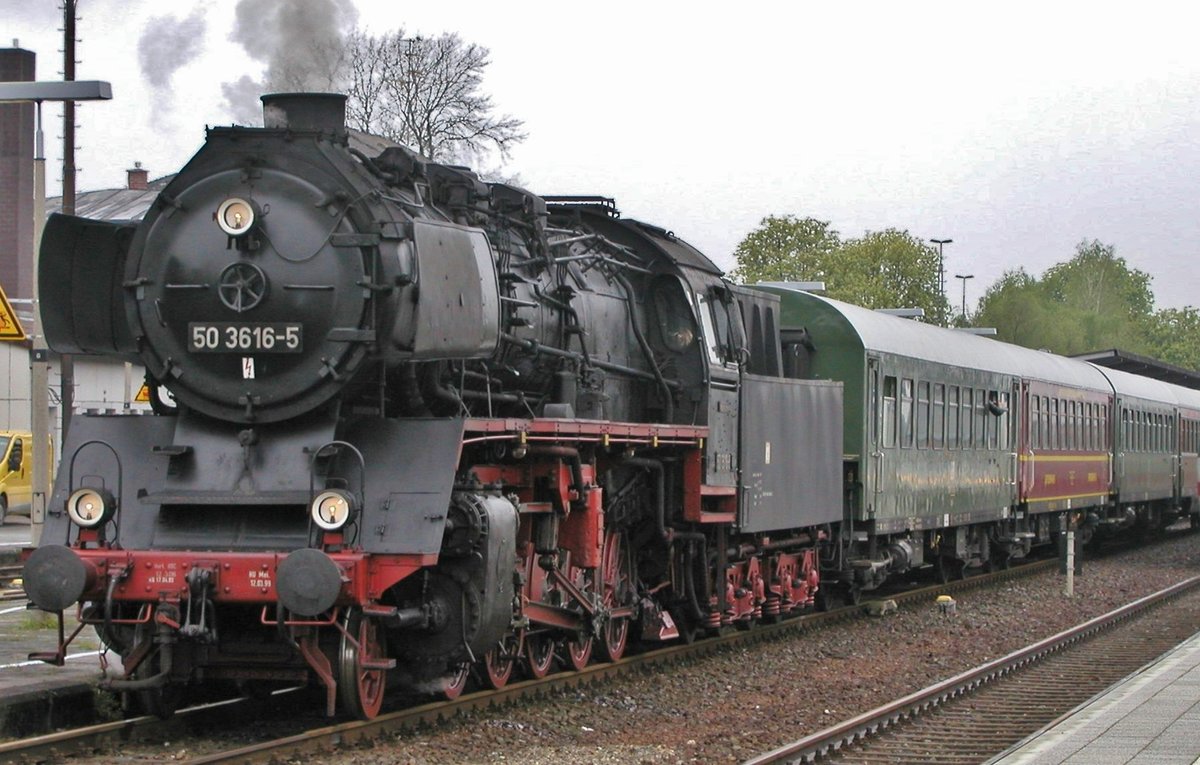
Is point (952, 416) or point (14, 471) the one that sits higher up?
point (952, 416)

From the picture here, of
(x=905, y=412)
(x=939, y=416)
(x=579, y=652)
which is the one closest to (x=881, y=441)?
(x=905, y=412)

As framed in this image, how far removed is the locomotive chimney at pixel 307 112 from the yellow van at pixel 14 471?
844 inches

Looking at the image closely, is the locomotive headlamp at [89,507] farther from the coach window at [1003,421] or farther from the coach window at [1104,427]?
the coach window at [1104,427]

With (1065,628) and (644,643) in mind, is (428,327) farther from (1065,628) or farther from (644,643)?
(1065,628)

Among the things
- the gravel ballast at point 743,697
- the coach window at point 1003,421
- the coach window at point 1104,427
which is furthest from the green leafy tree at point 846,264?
the gravel ballast at point 743,697

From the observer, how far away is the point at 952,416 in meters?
20.6

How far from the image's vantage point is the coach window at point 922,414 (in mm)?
19188

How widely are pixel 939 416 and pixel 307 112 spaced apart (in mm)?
12238

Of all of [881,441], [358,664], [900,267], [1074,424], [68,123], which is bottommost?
[358,664]

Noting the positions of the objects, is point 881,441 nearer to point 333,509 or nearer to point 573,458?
point 573,458

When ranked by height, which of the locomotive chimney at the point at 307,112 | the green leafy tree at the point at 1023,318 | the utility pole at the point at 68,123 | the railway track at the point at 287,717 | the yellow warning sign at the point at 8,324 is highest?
the green leafy tree at the point at 1023,318

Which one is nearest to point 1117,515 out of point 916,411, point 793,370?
point 916,411

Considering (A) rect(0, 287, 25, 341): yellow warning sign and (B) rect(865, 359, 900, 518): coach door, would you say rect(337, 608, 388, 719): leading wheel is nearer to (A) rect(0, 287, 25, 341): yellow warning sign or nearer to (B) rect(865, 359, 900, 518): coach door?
(A) rect(0, 287, 25, 341): yellow warning sign

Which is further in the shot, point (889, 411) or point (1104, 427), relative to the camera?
point (1104, 427)
